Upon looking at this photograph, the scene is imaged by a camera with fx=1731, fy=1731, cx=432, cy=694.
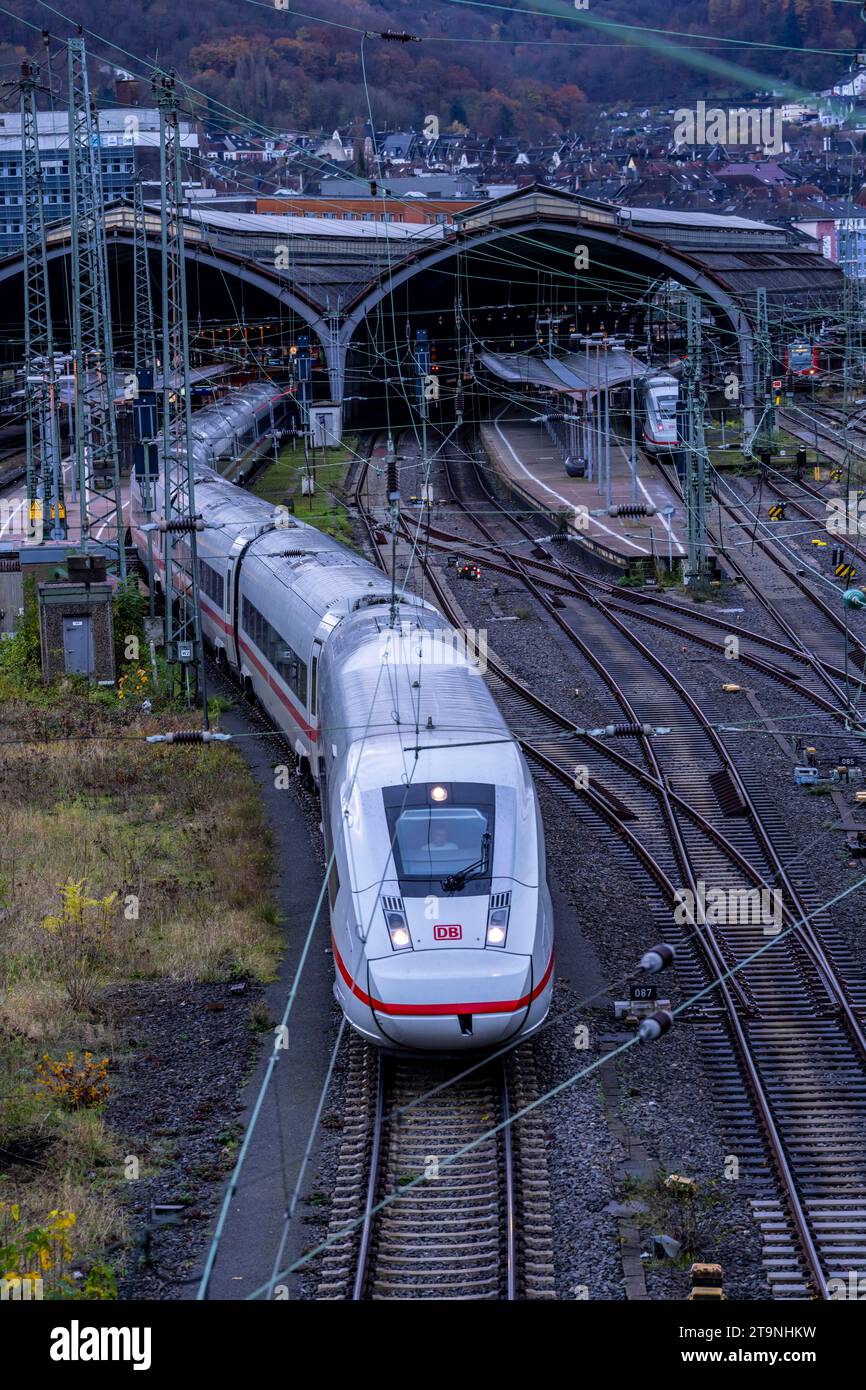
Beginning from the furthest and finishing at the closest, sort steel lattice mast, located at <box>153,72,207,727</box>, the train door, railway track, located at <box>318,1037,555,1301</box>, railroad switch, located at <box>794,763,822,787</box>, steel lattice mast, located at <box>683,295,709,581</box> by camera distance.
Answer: steel lattice mast, located at <box>683,295,709,581</box>
steel lattice mast, located at <box>153,72,207,727</box>
railroad switch, located at <box>794,763,822,787</box>
the train door
railway track, located at <box>318,1037,555,1301</box>

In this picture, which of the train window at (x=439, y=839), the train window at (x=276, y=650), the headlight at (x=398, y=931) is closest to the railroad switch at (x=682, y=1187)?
the headlight at (x=398, y=931)

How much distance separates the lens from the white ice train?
5134 cm

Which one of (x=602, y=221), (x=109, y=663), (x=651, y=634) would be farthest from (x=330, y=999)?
(x=602, y=221)

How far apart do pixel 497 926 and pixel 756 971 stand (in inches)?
160

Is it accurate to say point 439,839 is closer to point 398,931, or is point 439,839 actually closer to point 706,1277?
point 398,931

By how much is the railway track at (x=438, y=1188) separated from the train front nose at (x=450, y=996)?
0.66m

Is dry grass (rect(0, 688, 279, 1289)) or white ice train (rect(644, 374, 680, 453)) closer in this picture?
dry grass (rect(0, 688, 279, 1289))

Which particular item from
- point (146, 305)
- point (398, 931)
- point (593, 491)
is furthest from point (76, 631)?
point (593, 491)

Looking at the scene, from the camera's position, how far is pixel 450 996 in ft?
40.9

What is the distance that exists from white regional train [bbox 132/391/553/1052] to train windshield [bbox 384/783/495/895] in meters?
0.01

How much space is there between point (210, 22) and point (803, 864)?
190 metres

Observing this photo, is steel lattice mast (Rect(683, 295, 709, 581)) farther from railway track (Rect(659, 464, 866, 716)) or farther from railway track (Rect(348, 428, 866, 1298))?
railway track (Rect(348, 428, 866, 1298))

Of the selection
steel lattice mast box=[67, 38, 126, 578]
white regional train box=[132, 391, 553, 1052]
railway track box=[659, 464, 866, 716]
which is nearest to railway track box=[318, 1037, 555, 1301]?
white regional train box=[132, 391, 553, 1052]

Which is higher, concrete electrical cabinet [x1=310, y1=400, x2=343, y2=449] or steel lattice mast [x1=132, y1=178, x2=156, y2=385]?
steel lattice mast [x1=132, y1=178, x2=156, y2=385]
